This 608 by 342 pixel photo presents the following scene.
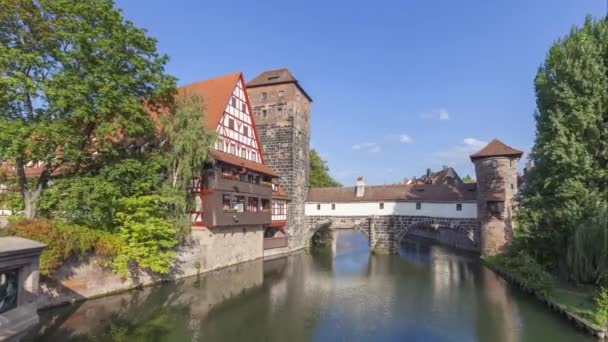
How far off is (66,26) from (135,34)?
2.81 meters

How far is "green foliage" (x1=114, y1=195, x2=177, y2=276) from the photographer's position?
16641 mm

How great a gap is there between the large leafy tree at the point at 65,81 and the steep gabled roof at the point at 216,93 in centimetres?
741

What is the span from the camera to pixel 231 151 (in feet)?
84.5

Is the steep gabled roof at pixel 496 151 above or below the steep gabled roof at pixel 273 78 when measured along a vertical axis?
below

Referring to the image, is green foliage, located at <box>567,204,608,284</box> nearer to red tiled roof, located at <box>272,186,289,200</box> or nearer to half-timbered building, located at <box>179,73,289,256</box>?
half-timbered building, located at <box>179,73,289,256</box>

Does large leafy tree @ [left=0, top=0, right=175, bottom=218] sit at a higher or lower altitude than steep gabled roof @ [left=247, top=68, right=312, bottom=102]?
lower

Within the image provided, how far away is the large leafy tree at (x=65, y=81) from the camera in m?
13.5

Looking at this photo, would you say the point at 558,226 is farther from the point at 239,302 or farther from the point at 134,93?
the point at 134,93

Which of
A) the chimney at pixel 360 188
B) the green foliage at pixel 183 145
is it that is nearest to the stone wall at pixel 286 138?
the chimney at pixel 360 188

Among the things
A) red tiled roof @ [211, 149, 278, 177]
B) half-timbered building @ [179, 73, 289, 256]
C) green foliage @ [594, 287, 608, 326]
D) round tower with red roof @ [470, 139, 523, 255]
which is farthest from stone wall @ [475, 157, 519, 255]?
red tiled roof @ [211, 149, 278, 177]

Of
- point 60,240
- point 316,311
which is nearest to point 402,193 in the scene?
point 316,311

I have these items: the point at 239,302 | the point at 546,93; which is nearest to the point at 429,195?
the point at 546,93

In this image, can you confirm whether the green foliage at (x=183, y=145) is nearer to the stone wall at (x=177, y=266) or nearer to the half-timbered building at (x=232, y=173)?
the half-timbered building at (x=232, y=173)

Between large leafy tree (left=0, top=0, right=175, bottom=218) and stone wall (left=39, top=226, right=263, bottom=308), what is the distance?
10.8ft
